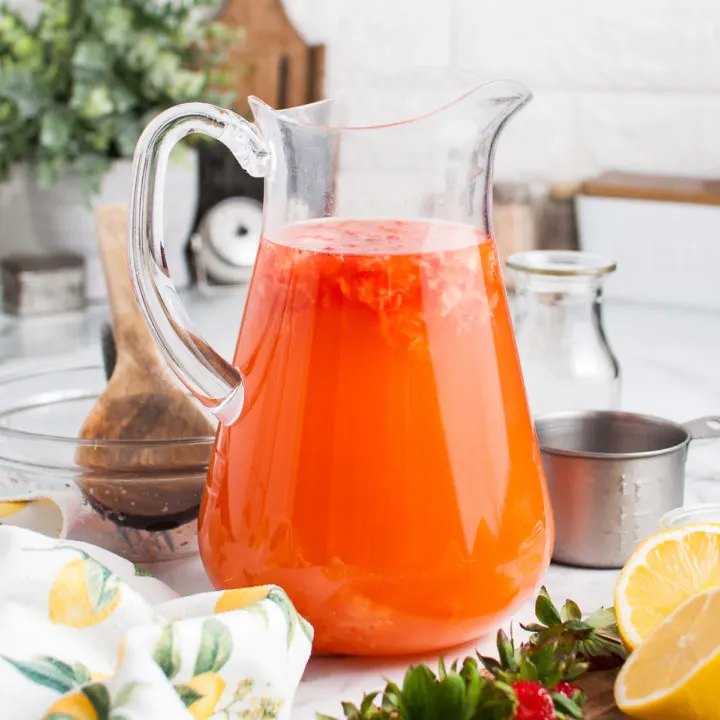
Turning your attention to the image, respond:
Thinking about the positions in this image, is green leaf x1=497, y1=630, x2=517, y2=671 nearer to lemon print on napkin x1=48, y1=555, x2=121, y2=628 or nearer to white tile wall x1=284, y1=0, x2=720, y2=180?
lemon print on napkin x1=48, y1=555, x2=121, y2=628

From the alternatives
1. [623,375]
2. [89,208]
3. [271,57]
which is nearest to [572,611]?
[623,375]

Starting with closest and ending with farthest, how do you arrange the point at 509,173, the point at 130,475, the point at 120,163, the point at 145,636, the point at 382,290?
the point at 145,636 → the point at 382,290 → the point at 130,475 → the point at 120,163 → the point at 509,173

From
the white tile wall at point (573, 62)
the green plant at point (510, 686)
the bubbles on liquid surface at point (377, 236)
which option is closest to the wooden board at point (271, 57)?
the white tile wall at point (573, 62)

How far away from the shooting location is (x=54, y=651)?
0.54 meters

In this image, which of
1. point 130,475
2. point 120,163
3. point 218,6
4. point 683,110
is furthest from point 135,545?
point 218,6

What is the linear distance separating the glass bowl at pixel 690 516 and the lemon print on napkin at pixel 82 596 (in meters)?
0.34

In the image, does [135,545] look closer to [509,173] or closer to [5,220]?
[5,220]

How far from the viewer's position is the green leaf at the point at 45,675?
0.52 metres

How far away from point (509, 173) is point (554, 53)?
0.70 feet

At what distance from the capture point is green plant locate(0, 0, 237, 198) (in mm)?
1714

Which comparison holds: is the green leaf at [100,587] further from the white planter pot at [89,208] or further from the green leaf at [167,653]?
the white planter pot at [89,208]

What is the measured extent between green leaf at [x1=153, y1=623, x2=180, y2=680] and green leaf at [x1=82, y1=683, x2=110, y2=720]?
29 millimetres

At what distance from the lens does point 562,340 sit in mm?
999

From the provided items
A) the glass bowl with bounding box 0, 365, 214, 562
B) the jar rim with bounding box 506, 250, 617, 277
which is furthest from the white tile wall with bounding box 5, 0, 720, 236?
the glass bowl with bounding box 0, 365, 214, 562
